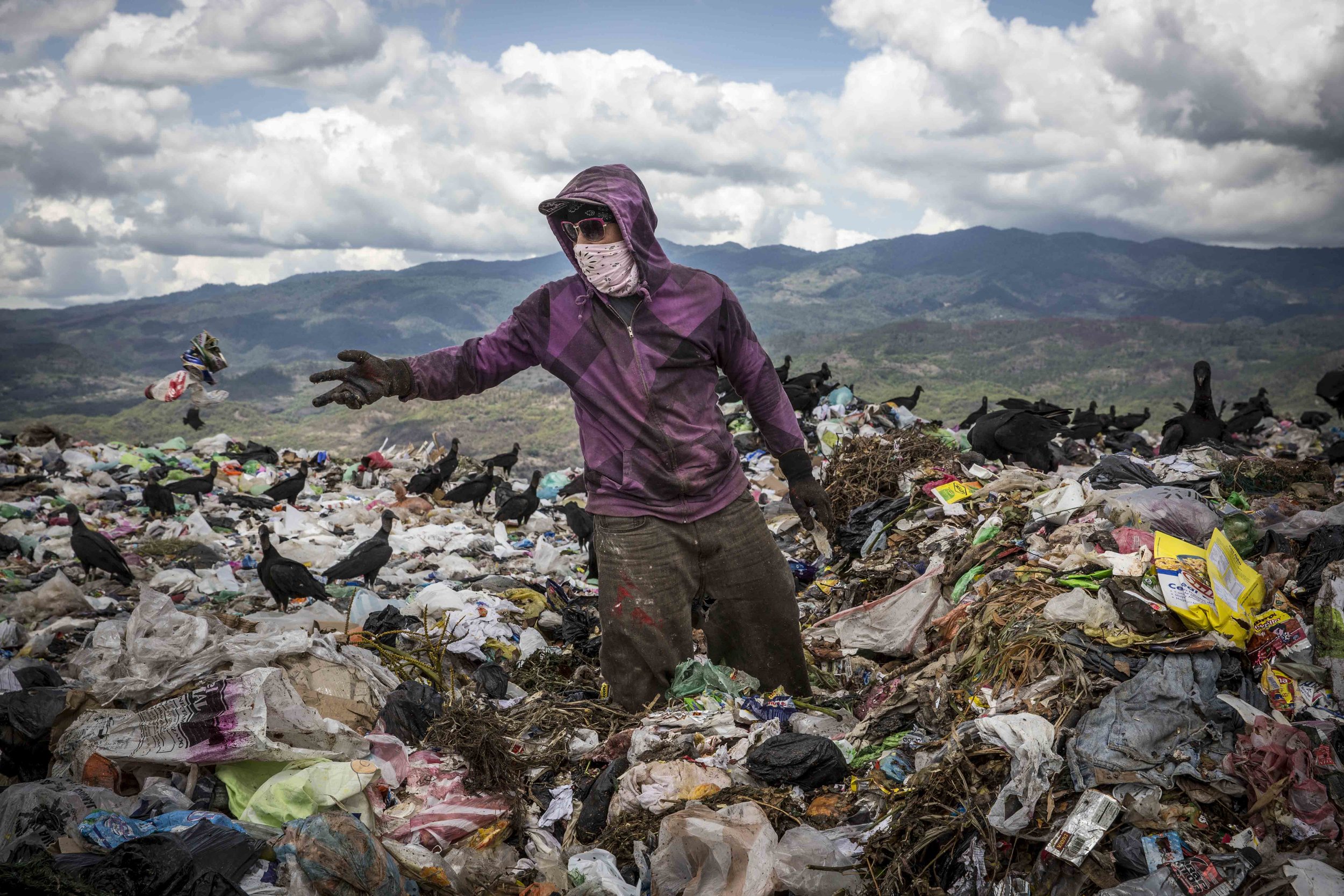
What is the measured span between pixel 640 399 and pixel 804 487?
82cm

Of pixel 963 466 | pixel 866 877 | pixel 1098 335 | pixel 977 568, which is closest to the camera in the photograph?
pixel 866 877

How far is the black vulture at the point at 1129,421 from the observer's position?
1207 cm

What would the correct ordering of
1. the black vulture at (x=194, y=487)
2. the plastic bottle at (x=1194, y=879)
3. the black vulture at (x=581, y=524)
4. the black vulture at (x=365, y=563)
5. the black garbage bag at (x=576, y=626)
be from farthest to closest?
the black vulture at (x=194, y=487)
the black vulture at (x=581, y=524)
the black vulture at (x=365, y=563)
the black garbage bag at (x=576, y=626)
the plastic bottle at (x=1194, y=879)

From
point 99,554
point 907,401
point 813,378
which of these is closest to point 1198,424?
point 907,401

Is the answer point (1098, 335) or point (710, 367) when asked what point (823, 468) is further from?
point (1098, 335)

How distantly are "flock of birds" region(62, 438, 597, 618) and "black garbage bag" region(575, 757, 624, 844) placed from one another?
65.4 inches

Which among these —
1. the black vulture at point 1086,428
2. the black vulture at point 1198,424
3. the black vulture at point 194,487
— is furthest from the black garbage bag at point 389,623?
the black vulture at point 1086,428

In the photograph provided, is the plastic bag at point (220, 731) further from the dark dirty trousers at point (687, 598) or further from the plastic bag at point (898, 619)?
the plastic bag at point (898, 619)

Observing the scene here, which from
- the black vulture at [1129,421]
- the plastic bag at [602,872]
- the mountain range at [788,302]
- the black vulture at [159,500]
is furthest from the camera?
the mountain range at [788,302]

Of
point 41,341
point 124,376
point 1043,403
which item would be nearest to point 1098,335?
point 1043,403

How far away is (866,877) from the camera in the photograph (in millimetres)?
2105

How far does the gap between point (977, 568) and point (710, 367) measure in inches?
66.8

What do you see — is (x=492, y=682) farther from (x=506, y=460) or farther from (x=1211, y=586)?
(x=506, y=460)

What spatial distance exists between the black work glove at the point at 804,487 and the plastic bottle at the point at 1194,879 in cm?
155
